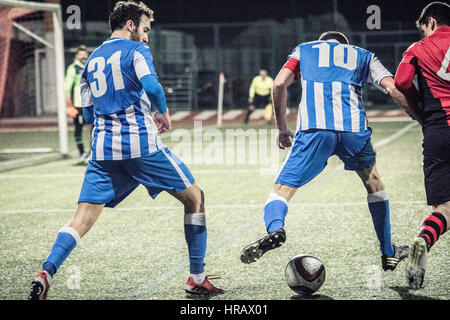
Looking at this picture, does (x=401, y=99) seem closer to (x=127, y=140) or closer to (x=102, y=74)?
(x=127, y=140)

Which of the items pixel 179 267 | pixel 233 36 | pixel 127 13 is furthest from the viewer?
pixel 233 36

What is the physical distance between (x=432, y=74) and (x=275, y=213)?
143cm

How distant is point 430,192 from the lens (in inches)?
180

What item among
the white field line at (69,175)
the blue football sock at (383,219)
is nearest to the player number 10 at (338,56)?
the blue football sock at (383,219)

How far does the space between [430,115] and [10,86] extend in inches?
554

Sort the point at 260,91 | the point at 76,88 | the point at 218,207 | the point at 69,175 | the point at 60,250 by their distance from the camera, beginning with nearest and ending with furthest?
the point at 60,250 < the point at 218,207 < the point at 69,175 < the point at 76,88 < the point at 260,91

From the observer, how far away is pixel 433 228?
4.45 metres

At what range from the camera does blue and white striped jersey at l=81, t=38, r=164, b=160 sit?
436 cm

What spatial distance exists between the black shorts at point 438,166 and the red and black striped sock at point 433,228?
4.4 inches

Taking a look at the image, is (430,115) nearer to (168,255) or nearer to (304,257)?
(304,257)

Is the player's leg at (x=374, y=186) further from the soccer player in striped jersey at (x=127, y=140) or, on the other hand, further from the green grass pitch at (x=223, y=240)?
the soccer player in striped jersey at (x=127, y=140)

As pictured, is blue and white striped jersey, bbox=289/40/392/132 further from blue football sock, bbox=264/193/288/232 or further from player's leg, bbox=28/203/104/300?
player's leg, bbox=28/203/104/300

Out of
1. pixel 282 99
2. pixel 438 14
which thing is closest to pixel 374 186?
pixel 282 99

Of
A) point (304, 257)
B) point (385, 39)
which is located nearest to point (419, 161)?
point (304, 257)
